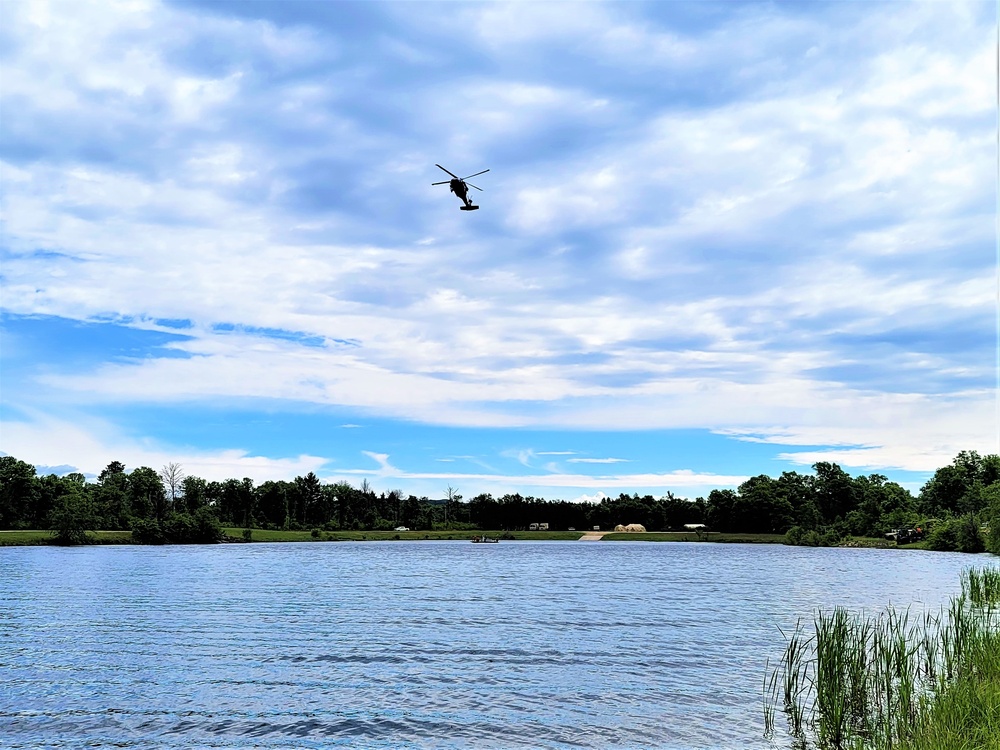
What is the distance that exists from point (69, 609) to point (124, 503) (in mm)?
149759

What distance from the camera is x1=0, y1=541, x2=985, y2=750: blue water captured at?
74.1 feet

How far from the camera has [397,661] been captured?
3300cm

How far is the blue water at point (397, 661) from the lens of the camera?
890 inches

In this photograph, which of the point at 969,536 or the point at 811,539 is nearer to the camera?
the point at 969,536

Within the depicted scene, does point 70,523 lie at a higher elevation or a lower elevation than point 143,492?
lower

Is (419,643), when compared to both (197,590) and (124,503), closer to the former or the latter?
(197,590)

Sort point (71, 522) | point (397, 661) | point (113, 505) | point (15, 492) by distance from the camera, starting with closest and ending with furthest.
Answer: point (397, 661), point (71, 522), point (15, 492), point (113, 505)

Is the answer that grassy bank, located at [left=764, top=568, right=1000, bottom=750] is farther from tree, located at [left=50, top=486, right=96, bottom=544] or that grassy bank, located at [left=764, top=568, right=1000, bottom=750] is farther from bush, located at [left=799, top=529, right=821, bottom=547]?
bush, located at [left=799, top=529, right=821, bottom=547]

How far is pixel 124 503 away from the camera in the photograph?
614 feet

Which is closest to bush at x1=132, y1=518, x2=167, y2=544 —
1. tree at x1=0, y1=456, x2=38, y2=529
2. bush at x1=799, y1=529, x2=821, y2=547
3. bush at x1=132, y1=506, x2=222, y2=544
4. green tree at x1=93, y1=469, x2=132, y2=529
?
bush at x1=132, y1=506, x2=222, y2=544

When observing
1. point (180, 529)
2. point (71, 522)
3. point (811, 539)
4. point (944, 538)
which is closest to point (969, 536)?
point (944, 538)

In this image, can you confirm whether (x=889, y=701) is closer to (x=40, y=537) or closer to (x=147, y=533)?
(x=147, y=533)

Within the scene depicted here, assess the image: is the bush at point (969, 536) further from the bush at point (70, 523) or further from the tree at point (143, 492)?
the tree at point (143, 492)

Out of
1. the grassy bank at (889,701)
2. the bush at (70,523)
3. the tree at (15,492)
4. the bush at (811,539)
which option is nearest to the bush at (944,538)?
the bush at (811,539)
